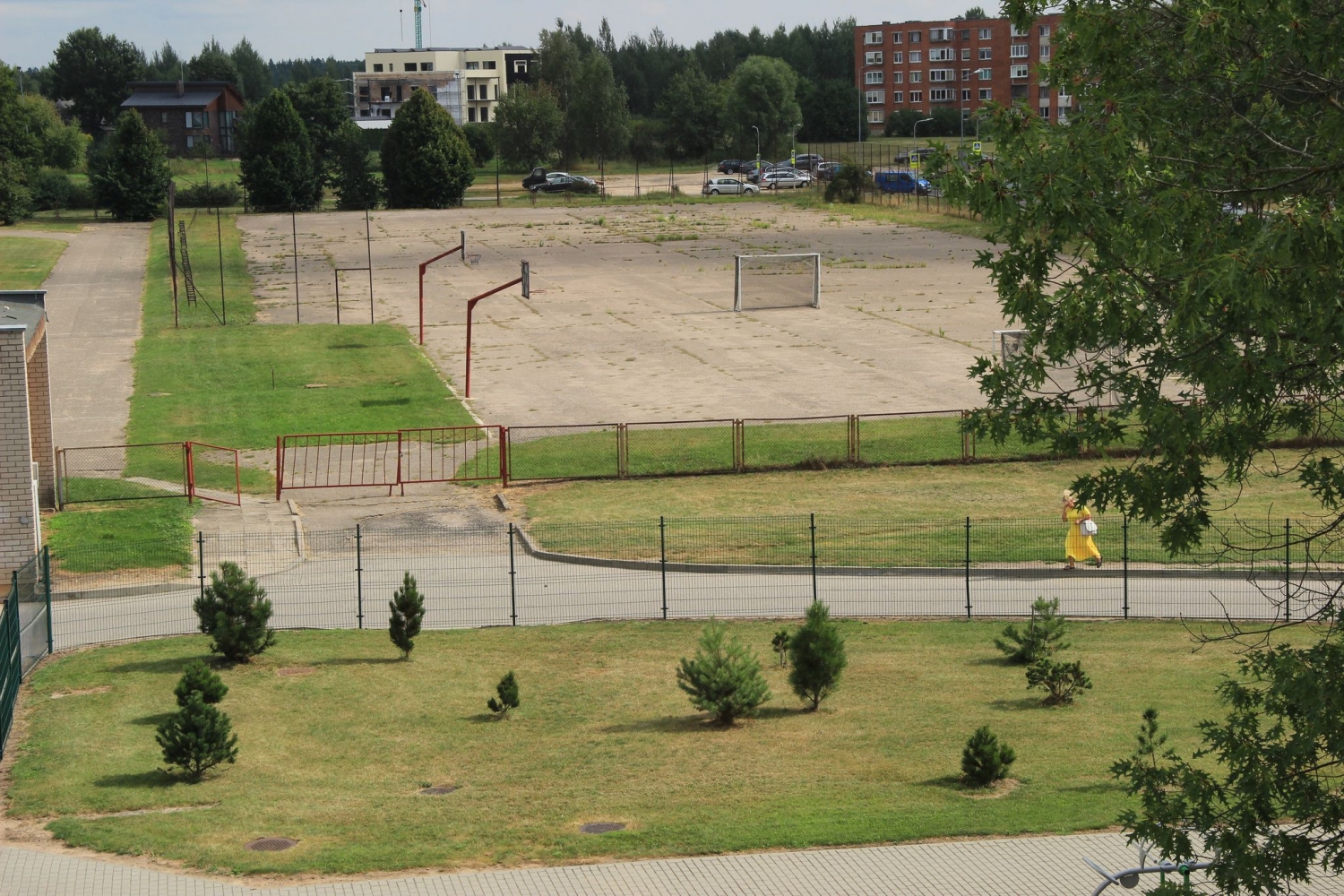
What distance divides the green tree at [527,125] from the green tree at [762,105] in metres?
18.6

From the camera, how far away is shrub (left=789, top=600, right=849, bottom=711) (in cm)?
1923

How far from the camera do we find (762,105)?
146500 mm

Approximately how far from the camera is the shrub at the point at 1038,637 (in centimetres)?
2061

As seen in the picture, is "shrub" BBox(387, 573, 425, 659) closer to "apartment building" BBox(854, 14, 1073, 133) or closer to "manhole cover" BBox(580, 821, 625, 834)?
"manhole cover" BBox(580, 821, 625, 834)

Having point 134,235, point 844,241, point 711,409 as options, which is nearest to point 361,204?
point 134,235

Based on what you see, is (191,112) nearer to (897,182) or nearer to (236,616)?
(897,182)

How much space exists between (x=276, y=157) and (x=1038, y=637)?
88.6 metres

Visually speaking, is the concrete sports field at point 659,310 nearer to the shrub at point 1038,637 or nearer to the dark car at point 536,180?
the shrub at point 1038,637

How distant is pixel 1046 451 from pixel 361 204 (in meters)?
76.9

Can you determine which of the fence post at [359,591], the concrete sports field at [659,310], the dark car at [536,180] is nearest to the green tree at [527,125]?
the dark car at [536,180]

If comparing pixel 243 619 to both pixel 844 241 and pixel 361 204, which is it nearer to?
pixel 844 241

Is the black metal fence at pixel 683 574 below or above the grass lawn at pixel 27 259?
below

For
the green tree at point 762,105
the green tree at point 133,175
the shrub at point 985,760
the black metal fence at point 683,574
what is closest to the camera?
the shrub at point 985,760

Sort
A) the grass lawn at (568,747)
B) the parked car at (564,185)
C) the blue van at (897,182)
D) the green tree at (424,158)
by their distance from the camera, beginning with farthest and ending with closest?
the parked car at (564,185) < the blue van at (897,182) < the green tree at (424,158) < the grass lawn at (568,747)
